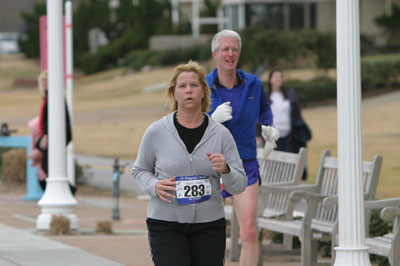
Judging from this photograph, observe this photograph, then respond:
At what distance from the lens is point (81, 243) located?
32.6 ft

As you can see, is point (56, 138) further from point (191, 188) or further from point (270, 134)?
point (191, 188)

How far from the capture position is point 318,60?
44000mm

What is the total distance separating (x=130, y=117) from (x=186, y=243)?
35.0m

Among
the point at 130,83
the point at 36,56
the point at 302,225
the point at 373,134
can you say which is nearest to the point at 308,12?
the point at 130,83

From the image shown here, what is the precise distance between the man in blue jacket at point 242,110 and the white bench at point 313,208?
791mm

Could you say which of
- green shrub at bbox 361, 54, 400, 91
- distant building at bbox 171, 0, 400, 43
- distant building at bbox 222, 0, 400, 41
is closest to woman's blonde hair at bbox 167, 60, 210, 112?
green shrub at bbox 361, 54, 400, 91

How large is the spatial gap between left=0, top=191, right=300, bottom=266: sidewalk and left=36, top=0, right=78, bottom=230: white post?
0.91ft

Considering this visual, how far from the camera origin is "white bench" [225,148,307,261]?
8.91 meters

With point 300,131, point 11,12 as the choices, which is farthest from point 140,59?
point 300,131

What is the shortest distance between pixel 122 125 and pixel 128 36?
36685 millimetres

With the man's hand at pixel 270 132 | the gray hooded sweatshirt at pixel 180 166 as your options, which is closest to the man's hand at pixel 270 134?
the man's hand at pixel 270 132

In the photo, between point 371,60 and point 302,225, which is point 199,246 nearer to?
point 302,225

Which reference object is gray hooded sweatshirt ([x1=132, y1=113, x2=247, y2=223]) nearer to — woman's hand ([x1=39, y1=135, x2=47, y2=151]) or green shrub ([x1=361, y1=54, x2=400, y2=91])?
woman's hand ([x1=39, y1=135, x2=47, y2=151])

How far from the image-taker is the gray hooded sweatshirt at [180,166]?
17.3ft
